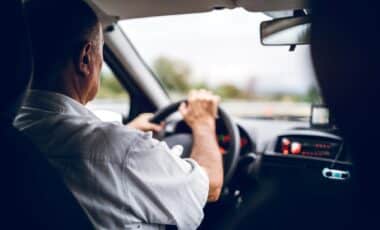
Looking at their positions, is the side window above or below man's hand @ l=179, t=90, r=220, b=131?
below

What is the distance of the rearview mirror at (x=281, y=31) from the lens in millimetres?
2021

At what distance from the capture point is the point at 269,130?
131 inches

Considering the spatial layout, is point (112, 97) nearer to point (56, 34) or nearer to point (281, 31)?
point (281, 31)

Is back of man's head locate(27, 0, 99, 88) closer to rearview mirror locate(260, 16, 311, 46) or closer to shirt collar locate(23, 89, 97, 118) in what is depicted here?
shirt collar locate(23, 89, 97, 118)

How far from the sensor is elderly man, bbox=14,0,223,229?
5.50 feet

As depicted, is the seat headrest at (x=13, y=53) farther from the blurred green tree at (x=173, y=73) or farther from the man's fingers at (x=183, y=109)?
the blurred green tree at (x=173, y=73)

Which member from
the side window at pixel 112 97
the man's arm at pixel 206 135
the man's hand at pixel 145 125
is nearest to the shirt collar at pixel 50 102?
the man's arm at pixel 206 135

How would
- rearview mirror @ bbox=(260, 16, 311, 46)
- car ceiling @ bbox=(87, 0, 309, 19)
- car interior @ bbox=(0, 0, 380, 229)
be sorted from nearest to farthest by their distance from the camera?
1. car interior @ bbox=(0, 0, 380, 229)
2. rearview mirror @ bbox=(260, 16, 311, 46)
3. car ceiling @ bbox=(87, 0, 309, 19)

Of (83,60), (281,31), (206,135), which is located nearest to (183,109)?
(206,135)

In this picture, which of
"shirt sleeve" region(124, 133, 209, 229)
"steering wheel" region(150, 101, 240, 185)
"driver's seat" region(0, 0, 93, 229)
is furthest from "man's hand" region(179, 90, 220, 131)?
"driver's seat" region(0, 0, 93, 229)

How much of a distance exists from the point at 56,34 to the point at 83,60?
118 mm

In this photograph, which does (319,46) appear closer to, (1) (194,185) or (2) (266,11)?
(1) (194,185)

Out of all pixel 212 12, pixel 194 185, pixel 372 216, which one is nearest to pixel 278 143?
pixel 212 12

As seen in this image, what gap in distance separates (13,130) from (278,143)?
6.31 ft
